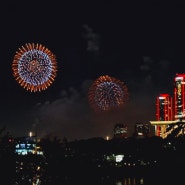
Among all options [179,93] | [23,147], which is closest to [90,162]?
[23,147]

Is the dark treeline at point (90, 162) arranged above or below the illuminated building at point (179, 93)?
below

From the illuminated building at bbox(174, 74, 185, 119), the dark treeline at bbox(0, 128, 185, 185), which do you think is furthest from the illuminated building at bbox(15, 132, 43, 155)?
the illuminated building at bbox(174, 74, 185, 119)

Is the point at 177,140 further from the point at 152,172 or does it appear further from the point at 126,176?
the point at 126,176

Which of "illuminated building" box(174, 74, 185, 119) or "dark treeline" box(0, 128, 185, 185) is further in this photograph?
"illuminated building" box(174, 74, 185, 119)

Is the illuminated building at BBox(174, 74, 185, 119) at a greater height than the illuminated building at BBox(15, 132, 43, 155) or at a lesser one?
greater

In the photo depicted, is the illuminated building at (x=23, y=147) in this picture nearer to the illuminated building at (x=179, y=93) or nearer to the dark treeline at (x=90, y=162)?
the dark treeline at (x=90, y=162)

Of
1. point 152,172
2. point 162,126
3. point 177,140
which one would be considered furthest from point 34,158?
point 162,126

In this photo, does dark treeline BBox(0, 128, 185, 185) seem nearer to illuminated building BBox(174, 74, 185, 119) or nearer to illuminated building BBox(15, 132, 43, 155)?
illuminated building BBox(15, 132, 43, 155)

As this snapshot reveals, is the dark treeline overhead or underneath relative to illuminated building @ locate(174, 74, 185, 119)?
underneath

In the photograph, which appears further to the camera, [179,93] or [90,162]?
[179,93]

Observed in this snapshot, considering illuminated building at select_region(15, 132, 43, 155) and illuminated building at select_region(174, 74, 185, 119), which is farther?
illuminated building at select_region(174, 74, 185, 119)

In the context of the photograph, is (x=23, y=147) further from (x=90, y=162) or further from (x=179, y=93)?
(x=179, y=93)

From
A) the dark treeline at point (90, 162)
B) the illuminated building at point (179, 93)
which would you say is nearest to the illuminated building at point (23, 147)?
the dark treeline at point (90, 162)
